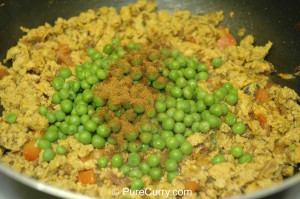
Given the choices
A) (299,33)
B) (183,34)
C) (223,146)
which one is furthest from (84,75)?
(299,33)

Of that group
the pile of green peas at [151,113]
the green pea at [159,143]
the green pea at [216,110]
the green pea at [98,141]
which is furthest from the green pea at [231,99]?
the green pea at [98,141]

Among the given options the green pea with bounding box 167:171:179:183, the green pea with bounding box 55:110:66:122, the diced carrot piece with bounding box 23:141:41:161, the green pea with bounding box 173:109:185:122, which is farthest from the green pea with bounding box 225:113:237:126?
the diced carrot piece with bounding box 23:141:41:161

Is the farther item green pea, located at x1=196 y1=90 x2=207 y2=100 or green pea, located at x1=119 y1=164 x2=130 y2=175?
green pea, located at x1=196 y1=90 x2=207 y2=100

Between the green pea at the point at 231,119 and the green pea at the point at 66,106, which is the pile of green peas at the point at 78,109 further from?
the green pea at the point at 231,119

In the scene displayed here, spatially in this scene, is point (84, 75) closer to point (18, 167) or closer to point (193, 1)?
point (18, 167)

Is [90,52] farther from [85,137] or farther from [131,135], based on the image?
[131,135]

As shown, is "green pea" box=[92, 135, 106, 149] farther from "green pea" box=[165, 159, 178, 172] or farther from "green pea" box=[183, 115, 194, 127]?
"green pea" box=[183, 115, 194, 127]
